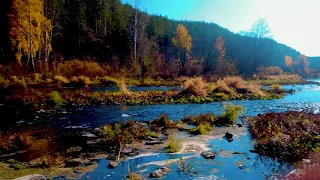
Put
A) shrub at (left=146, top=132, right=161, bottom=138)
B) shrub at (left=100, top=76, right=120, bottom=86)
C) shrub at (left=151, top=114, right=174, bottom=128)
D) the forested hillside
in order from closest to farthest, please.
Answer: shrub at (left=146, top=132, right=161, bottom=138) → shrub at (left=151, top=114, right=174, bottom=128) → shrub at (left=100, top=76, right=120, bottom=86) → the forested hillside

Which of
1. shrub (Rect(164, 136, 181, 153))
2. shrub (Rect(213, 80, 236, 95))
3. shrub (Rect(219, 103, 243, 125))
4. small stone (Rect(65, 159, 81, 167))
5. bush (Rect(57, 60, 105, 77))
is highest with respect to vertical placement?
bush (Rect(57, 60, 105, 77))

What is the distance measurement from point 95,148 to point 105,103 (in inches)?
432

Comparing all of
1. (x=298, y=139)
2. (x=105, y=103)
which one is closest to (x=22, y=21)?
(x=105, y=103)

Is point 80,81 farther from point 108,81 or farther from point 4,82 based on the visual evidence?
point 4,82

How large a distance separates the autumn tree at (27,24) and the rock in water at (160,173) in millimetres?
29484

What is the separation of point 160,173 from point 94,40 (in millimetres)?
53877

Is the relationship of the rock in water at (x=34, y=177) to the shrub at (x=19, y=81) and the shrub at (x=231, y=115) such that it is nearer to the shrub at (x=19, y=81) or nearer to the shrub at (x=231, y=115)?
the shrub at (x=231, y=115)

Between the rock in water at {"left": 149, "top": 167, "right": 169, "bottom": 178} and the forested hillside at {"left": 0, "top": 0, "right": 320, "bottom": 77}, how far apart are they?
29489 mm

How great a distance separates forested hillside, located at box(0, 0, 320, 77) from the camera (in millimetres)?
34344

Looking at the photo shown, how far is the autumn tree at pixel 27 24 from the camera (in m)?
31.8

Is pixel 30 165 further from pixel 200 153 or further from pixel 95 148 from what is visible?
pixel 200 153

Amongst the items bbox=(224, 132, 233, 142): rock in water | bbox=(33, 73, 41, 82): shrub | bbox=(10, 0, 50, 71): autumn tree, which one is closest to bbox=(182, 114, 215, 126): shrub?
bbox=(224, 132, 233, 142): rock in water

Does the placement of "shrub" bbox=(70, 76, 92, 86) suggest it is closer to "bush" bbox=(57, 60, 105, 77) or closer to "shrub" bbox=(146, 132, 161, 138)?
"bush" bbox=(57, 60, 105, 77)

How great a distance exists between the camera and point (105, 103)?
20453mm
